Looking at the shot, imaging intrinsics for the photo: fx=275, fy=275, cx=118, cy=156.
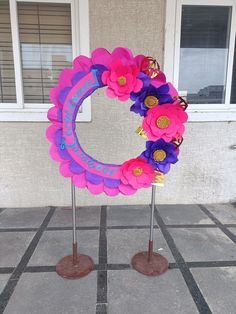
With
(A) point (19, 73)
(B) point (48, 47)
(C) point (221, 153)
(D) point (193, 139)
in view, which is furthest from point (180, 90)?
(A) point (19, 73)

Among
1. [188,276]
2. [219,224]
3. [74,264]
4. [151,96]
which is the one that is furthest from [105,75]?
[219,224]

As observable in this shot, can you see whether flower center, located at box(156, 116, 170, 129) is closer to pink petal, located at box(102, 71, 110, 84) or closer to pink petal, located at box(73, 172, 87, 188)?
pink petal, located at box(102, 71, 110, 84)

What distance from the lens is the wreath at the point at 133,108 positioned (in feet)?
5.91

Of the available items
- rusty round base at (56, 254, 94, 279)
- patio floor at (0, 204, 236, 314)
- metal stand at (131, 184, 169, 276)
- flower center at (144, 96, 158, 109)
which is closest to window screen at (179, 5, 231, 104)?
patio floor at (0, 204, 236, 314)

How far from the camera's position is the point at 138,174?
1933 millimetres

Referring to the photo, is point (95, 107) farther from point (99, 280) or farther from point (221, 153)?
point (99, 280)

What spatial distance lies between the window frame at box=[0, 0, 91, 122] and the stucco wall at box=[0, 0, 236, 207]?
0.08 m

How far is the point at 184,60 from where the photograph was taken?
3.17 metres

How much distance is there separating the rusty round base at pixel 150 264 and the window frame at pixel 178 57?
1673mm

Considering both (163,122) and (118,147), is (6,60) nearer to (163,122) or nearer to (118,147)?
(118,147)

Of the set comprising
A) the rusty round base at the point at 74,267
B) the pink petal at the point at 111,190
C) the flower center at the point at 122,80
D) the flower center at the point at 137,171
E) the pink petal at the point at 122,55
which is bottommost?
the rusty round base at the point at 74,267

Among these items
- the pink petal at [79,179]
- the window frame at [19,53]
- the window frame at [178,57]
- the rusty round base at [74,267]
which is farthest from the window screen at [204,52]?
the rusty round base at [74,267]

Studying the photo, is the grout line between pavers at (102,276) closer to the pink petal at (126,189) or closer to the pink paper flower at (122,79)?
the pink petal at (126,189)

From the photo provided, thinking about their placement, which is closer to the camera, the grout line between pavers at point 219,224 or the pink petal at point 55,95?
the pink petal at point 55,95
